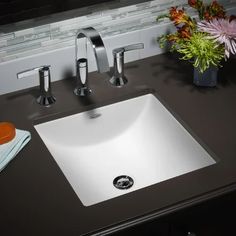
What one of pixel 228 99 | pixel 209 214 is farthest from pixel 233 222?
pixel 228 99

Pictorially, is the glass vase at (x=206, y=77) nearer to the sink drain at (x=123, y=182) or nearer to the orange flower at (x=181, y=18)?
the orange flower at (x=181, y=18)

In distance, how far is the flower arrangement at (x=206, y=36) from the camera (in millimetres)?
1465

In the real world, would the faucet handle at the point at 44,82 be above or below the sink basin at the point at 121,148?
above

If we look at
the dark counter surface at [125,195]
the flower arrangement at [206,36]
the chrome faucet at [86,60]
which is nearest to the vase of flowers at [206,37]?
the flower arrangement at [206,36]

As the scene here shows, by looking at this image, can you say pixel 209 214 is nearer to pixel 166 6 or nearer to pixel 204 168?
pixel 204 168

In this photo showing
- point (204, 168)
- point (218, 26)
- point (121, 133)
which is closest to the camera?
point (204, 168)

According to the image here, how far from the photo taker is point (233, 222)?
56.1 inches

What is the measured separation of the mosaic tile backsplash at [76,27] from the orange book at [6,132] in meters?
0.21

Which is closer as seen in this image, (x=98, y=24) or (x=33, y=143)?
(x=33, y=143)

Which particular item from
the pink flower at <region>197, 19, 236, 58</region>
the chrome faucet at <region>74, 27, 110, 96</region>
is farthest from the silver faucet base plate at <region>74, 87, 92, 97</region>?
the pink flower at <region>197, 19, 236, 58</region>

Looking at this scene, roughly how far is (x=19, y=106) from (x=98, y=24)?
0.33 metres

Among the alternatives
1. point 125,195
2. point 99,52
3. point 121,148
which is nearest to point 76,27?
point 99,52

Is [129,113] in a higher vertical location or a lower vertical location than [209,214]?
higher

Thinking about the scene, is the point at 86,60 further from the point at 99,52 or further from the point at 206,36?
the point at 206,36
